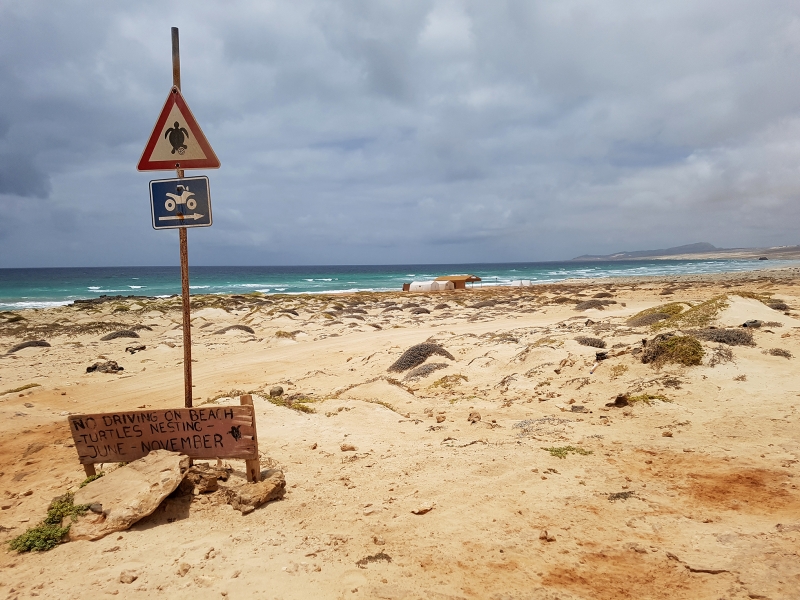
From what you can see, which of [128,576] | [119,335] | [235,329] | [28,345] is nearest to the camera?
[128,576]

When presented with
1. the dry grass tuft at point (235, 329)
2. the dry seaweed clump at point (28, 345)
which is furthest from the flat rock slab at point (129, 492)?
the dry seaweed clump at point (28, 345)

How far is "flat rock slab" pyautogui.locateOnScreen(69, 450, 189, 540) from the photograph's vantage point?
3672 mm

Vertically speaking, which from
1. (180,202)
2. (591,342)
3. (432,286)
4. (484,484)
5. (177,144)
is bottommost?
(484,484)

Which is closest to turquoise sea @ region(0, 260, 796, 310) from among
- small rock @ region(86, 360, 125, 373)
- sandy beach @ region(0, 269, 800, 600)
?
small rock @ region(86, 360, 125, 373)

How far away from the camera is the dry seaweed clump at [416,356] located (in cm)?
1039

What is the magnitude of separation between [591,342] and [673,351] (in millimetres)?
2067

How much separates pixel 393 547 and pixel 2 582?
2685mm

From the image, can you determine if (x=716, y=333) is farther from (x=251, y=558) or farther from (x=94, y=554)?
(x=94, y=554)

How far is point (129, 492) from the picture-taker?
390 cm

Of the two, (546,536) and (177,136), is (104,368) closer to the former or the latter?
(177,136)

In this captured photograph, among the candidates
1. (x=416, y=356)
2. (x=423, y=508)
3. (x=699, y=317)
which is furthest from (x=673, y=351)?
(x=423, y=508)

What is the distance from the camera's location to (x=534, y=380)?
8.41m

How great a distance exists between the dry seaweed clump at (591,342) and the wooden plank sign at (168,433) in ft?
25.1

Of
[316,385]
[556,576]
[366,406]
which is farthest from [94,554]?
[316,385]
